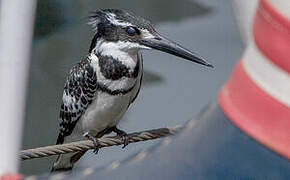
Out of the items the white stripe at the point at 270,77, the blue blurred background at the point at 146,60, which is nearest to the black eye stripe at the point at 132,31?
the blue blurred background at the point at 146,60

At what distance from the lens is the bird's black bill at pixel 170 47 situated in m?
1.94

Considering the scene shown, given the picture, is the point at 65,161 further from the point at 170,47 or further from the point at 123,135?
the point at 170,47

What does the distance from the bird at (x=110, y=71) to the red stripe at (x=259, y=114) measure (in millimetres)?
1362

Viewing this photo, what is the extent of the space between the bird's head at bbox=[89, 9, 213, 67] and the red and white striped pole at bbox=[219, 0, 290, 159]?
4.64ft

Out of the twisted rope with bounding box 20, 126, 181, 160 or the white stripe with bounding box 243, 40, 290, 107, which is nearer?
the white stripe with bounding box 243, 40, 290, 107

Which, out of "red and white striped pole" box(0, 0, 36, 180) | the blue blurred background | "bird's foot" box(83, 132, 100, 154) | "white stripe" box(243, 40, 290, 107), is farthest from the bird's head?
"white stripe" box(243, 40, 290, 107)

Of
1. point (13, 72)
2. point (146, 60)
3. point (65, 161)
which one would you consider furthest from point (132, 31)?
point (13, 72)

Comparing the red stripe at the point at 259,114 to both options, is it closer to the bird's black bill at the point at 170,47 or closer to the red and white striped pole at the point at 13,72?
the red and white striped pole at the point at 13,72

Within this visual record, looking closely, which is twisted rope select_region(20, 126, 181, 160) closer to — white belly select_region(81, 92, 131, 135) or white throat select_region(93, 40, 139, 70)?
white belly select_region(81, 92, 131, 135)

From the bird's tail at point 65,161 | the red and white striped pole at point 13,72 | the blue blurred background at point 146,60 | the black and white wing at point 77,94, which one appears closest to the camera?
the red and white striped pole at point 13,72

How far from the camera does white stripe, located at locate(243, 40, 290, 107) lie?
60 cm

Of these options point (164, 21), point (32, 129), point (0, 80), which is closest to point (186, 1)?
point (164, 21)

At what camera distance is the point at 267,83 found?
61 centimetres

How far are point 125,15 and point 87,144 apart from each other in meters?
0.32
